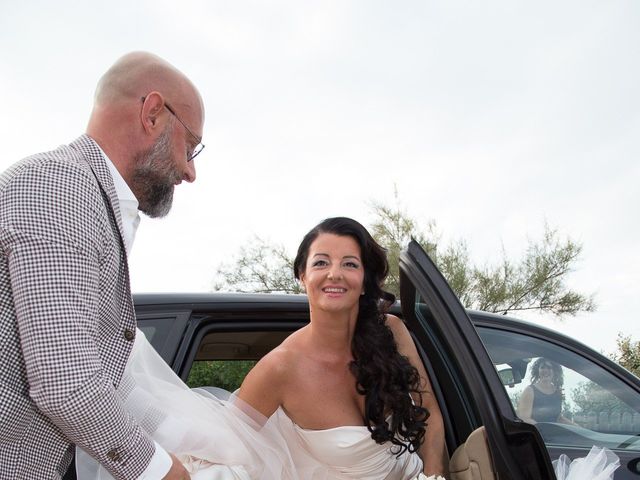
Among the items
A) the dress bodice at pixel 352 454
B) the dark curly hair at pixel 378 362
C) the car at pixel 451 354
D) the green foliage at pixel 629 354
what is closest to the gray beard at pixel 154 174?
the car at pixel 451 354

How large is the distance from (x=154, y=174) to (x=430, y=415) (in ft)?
5.11

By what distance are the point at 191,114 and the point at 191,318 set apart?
939 millimetres

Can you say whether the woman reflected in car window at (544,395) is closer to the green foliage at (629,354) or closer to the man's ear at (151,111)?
the man's ear at (151,111)

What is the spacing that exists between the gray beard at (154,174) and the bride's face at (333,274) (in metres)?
0.98

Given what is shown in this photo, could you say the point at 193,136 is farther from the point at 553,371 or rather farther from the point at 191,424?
the point at 553,371

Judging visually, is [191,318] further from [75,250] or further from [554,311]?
[554,311]

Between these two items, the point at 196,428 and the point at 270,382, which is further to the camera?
the point at 270,382

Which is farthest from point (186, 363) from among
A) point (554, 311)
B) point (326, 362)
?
point (554, 311)

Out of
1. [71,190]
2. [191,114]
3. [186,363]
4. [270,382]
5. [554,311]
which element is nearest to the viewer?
[71,190]

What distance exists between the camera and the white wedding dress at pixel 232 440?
224cm

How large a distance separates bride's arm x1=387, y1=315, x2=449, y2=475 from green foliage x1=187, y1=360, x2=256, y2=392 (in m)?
1.08

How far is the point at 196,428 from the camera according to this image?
2.34 m

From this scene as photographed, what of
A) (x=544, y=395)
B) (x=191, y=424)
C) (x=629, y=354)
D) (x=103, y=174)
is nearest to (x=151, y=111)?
(x=103, y=174)

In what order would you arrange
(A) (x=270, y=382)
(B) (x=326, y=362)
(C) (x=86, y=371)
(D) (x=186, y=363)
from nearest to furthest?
(C) (x=86, y=371) < (D) (x=186, y=363) < (A) (x=270, y=382) < (B) (x=326, y=362)
